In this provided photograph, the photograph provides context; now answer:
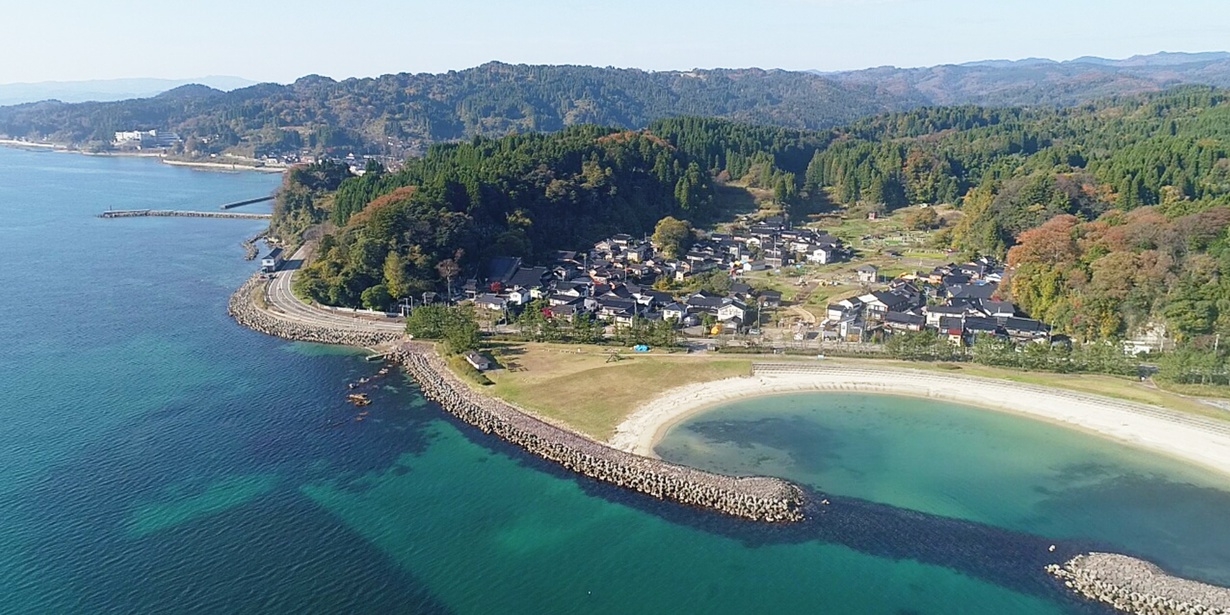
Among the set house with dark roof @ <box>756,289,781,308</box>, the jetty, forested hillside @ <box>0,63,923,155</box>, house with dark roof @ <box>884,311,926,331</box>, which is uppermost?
forested hillside @ <box>0,63,923,155</box>

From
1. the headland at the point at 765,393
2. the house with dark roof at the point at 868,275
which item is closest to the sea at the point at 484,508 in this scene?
the headland at the point at 765,393

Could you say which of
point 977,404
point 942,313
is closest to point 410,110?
point 942,313

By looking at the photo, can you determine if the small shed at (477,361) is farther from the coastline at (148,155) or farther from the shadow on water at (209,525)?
the coastline at (148,155)

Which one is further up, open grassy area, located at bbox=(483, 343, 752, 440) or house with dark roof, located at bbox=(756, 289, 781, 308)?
house with dark roof, located at bbox=(756, 289, 781, 308)

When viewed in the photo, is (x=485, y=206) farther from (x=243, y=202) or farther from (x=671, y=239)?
(x=243, y=202)

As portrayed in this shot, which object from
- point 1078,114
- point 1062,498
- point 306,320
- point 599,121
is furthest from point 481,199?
point 599,121

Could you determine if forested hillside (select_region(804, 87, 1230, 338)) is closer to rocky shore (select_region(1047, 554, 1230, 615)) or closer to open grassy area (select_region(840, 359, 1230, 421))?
open grassy area (select_region(840, 359, 1230, 421))

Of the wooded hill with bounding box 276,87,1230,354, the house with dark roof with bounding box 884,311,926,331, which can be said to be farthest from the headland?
the wooded hill with bounding box 276,87,1230,354
